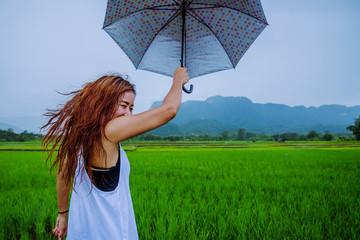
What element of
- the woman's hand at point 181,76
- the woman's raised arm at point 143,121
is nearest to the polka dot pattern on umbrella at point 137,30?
the woman's hand at point 181,76

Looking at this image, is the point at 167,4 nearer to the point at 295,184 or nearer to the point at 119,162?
the point at 119,162

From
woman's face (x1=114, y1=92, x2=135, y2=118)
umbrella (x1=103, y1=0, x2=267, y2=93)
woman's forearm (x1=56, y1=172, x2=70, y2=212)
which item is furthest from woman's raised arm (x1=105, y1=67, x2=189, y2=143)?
umbrella (x1=103, y1=0, x2=267, y2=93)

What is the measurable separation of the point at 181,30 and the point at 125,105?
1.01 m

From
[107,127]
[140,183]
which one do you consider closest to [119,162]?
[107,127]

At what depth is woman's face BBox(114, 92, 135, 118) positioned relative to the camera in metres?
1.06

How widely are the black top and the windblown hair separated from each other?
3cm

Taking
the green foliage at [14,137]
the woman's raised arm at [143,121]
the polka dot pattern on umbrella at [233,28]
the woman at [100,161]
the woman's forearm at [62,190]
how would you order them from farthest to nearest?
the green foliage at [14,137] → the polka dot pattern on umbrella at [233,28] → the woman's forearm at [62,190] → the woman at [100,161] → the woman's raised arm at [143,121]

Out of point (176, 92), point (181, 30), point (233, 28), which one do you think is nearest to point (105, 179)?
point (176, 92)

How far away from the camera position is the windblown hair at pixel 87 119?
3.28ft

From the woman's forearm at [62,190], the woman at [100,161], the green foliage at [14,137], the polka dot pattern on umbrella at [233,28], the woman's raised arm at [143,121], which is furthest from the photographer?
the green foliage at [14,137]

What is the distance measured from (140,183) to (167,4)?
3.64 m

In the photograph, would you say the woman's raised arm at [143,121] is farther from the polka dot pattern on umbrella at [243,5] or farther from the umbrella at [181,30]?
the polka dot pattern on umbrella at [243,5]

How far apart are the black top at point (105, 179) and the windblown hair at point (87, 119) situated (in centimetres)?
3

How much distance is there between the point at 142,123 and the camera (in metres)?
0.88
